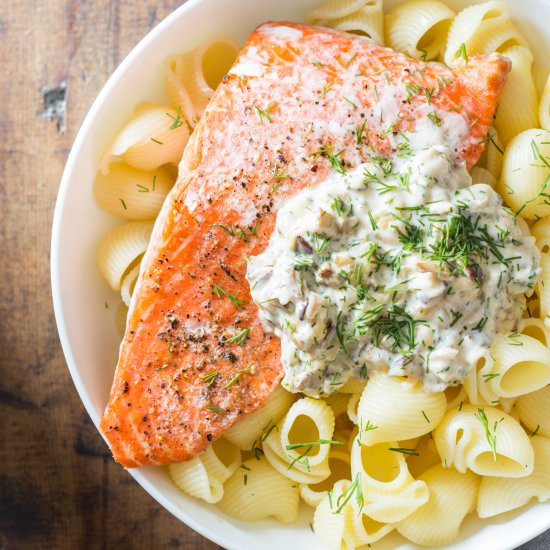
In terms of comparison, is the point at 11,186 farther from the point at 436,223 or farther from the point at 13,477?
the point at 436,223

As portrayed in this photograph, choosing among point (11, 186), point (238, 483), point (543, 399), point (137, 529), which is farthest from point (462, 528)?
point (11, 186)

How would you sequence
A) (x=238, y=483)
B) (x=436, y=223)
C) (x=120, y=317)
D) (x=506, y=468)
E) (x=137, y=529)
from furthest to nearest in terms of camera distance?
1. (x=137, y=529)
2. (x=120, y=317)
3. (x=238, y=483)
4. (x=506, y=468)
5. (x=436, y=223)

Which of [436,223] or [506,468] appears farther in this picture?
[506,468]

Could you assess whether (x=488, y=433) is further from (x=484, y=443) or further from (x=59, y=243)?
(x=59, y=243)

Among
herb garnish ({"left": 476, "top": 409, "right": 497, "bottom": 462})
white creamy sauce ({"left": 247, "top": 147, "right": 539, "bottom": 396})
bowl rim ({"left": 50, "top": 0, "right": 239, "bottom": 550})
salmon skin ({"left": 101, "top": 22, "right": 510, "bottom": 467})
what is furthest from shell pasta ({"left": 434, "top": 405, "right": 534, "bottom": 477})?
bowl rim ({"left": 50, "top": 0, "right": 239, "bottom": 550})

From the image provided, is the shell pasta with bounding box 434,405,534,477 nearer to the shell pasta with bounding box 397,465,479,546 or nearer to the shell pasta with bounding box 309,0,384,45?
the shell pasta with bounding box 397,465,479,546

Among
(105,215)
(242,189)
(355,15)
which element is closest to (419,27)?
(355,15)
